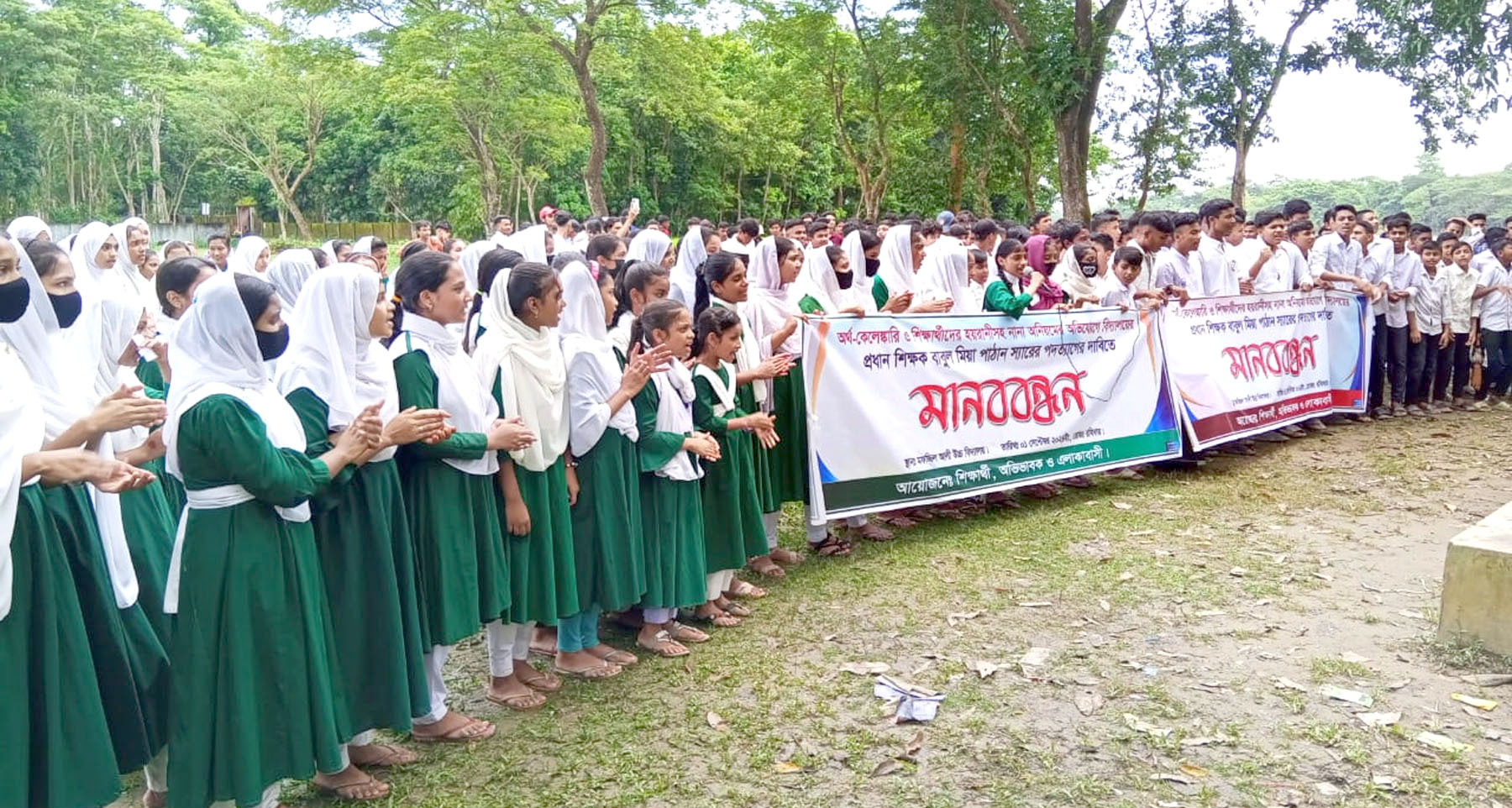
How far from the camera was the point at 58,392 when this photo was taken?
9.46ft

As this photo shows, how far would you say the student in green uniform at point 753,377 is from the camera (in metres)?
4.88

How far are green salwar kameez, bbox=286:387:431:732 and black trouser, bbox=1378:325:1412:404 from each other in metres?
9.02

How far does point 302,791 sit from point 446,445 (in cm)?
111

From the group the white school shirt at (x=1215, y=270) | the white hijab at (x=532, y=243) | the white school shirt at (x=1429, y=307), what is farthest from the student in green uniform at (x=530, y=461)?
the white school shirt at (x=1429, y=307)

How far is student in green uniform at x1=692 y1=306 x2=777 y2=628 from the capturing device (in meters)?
4.54

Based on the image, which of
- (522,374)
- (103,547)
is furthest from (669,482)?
(103,547)

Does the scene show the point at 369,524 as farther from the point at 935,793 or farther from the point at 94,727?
the point at 935,793

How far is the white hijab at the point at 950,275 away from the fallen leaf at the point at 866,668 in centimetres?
270

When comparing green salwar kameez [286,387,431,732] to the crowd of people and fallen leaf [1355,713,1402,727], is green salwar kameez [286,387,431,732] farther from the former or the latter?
fallen leaf [1355,713,1402,727]

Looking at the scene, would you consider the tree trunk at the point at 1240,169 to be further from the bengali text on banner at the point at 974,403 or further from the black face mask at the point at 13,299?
the black face mask at the point at 13,299

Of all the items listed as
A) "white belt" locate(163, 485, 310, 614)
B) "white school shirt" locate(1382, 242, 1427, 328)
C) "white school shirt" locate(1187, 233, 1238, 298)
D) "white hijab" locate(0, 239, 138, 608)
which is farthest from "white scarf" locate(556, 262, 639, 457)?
"white school shirt" locate(1382, 242, 1427, 328)

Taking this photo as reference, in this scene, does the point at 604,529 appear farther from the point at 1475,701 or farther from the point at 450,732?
the point at 1475,701

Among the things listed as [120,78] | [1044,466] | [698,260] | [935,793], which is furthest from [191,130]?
[935,793]

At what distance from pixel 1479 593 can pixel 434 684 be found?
12.6 ft
